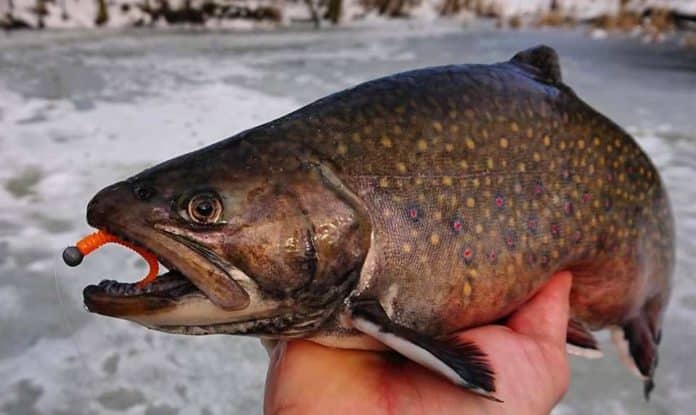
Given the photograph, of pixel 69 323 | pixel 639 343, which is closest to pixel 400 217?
pixel 639 343

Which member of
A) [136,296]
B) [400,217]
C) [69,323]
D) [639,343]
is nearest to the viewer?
[136,296]

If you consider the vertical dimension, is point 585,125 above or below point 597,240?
above

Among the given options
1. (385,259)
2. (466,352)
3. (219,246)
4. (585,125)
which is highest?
(585,125)

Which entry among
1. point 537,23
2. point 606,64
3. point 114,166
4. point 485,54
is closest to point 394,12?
point 537,23

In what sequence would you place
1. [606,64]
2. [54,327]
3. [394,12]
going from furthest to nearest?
[394,12]
[606,64]
[54,327]

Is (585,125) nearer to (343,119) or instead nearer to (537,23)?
(343,119)

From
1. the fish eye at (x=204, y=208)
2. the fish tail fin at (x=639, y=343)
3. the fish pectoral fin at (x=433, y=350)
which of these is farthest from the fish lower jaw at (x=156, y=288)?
the fish tail fin at (x=639, y=343)

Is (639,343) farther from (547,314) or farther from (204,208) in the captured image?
(204,208)

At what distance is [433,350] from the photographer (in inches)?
59.2

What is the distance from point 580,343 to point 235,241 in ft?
4.48

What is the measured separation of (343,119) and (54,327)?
236 centimetres

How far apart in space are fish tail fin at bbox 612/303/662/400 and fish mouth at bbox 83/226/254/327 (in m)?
1.63

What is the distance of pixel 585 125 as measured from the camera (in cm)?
212

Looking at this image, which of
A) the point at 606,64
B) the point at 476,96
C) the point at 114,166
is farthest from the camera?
the point at 606,64
